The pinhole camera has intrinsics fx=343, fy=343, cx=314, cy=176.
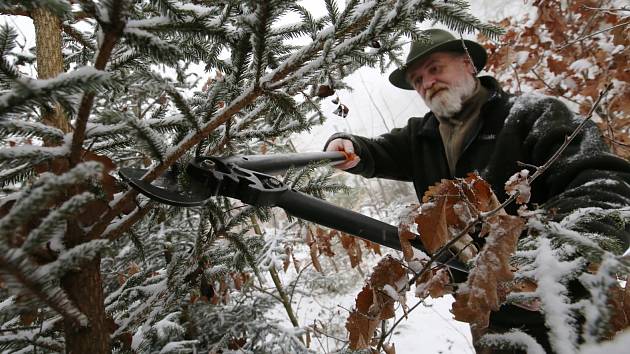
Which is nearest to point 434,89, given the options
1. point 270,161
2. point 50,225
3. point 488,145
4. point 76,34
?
point 488,145

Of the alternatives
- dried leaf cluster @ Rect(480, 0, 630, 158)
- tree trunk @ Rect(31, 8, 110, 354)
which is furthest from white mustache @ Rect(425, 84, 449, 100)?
tree trunk @ Rect(31, 8, 110, 354)

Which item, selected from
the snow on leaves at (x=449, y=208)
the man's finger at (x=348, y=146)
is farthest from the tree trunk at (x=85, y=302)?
the man's finger at (x=348, y=146)

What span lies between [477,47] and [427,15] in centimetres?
222

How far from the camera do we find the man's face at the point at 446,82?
2.48m

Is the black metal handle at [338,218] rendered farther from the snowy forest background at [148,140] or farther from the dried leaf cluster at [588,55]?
the dried leaf cluster at [588,55]

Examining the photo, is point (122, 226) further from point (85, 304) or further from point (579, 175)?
point (579, 175)

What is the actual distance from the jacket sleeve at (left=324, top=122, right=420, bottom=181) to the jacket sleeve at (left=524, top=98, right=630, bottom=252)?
3.55 ft

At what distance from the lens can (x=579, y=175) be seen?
1.54m

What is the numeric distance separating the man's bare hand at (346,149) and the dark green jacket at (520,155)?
0.22 ft

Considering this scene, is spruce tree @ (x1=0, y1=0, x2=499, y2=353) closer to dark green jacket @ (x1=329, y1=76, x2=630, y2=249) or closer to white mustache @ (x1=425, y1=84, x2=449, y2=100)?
dark green jacket @ (x1=329, y1=76, x2=630, y2=249)

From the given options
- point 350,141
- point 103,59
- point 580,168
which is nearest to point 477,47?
point 350,141

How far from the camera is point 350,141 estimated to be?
2.57 meters

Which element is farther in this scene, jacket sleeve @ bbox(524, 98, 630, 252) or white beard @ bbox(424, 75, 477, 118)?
white beard @ bbox(424, 75, 477, 118)

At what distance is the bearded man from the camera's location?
4.81ft
